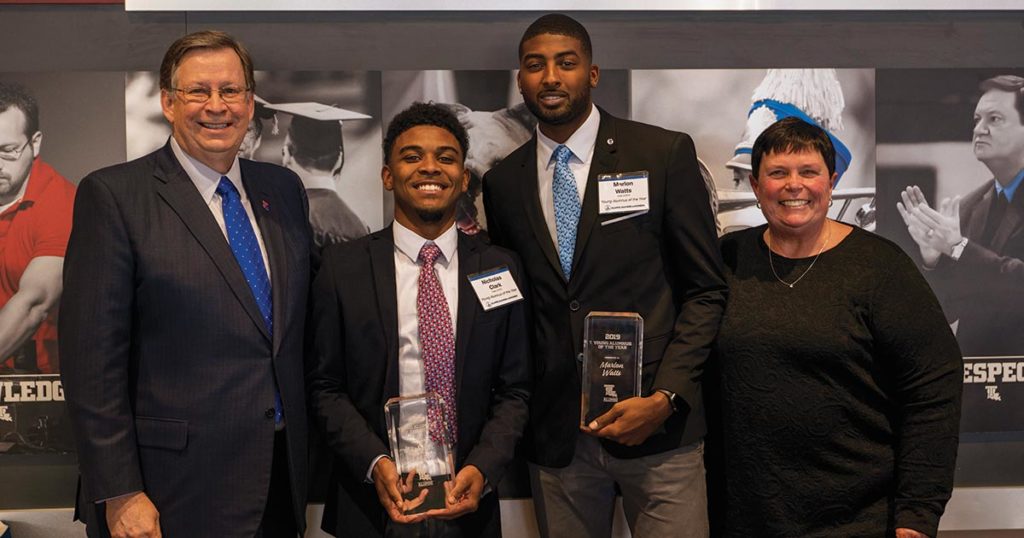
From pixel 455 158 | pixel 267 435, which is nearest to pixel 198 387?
pixel 267 435

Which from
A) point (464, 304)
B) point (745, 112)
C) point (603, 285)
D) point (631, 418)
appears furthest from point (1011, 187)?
point (464, 304)

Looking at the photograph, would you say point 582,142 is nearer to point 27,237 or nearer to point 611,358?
point 611,358

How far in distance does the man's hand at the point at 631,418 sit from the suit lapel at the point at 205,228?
3.46ft

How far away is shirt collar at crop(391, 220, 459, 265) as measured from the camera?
267 cm

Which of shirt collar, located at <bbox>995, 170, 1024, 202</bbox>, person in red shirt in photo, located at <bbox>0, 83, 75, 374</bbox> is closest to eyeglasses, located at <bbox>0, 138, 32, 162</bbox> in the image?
person in red shirt in photo, located at <bbox>0, 83, 75, 374</bbox>

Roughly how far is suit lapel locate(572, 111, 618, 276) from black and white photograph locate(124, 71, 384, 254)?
102cm

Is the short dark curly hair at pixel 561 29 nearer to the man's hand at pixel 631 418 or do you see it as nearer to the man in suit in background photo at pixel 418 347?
the man in suit in background photo at pixel 418 347

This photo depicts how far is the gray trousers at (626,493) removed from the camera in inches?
107

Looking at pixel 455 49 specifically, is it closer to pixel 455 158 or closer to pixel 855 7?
pixel 455 158

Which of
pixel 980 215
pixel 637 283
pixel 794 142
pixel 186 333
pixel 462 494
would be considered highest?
pixel 794 142

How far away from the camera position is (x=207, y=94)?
242 cm

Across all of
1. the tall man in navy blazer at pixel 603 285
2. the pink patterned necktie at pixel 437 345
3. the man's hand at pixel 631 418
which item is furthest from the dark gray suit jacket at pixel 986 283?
the pink patterned necktie at pixel 437 345

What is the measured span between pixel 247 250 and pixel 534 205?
941 mm

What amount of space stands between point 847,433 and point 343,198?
6.86 ft
